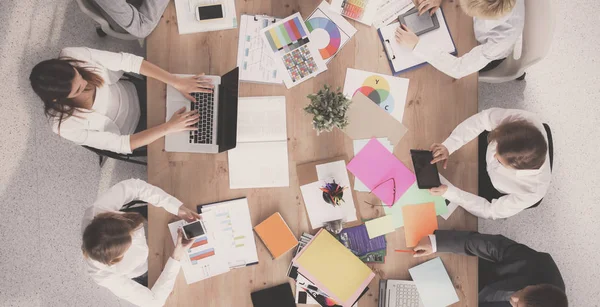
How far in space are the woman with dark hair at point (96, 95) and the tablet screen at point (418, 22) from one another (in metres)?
0.91

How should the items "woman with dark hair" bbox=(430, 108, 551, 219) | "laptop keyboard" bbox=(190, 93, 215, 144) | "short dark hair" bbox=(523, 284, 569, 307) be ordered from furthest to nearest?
1. "laptop keyboard" bbox=(190, 93, 215, 144)
2. "woman with dark hair" bbox=(430, 108, 551, 219)
3. "short dark hair" bbox=(523, 284, 569, 307)

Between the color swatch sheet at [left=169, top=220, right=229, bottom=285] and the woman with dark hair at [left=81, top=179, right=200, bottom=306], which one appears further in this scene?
the color swatch sheet at [left=169, top=220, right=229, bottom=285]

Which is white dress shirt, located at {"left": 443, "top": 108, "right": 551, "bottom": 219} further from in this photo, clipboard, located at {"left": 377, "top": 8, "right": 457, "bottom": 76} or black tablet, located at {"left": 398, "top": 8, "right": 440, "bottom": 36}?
black tablet, located at {"left": 398, "top": 8, "right": 440, "bottom": 36}

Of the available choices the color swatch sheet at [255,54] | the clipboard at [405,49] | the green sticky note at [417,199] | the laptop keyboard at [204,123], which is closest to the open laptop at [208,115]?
the laptop keyboard at [204,123]

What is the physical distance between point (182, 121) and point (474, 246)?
4.29 feet

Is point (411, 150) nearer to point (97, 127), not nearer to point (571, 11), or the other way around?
point (97, 127)

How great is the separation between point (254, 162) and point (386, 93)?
0.65 m

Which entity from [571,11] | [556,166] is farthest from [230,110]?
[571,11]

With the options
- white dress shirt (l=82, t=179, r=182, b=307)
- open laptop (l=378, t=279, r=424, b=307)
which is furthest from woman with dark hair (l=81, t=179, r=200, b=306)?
open laptop (l=378, t=279, r=424, b=307)

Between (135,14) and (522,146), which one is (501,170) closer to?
(522,146)

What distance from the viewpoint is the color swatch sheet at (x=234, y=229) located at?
178 centimetres

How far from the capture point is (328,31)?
1.86 m

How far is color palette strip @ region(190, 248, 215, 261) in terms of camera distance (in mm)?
1771

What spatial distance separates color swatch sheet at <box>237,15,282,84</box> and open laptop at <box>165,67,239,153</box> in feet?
0.33
